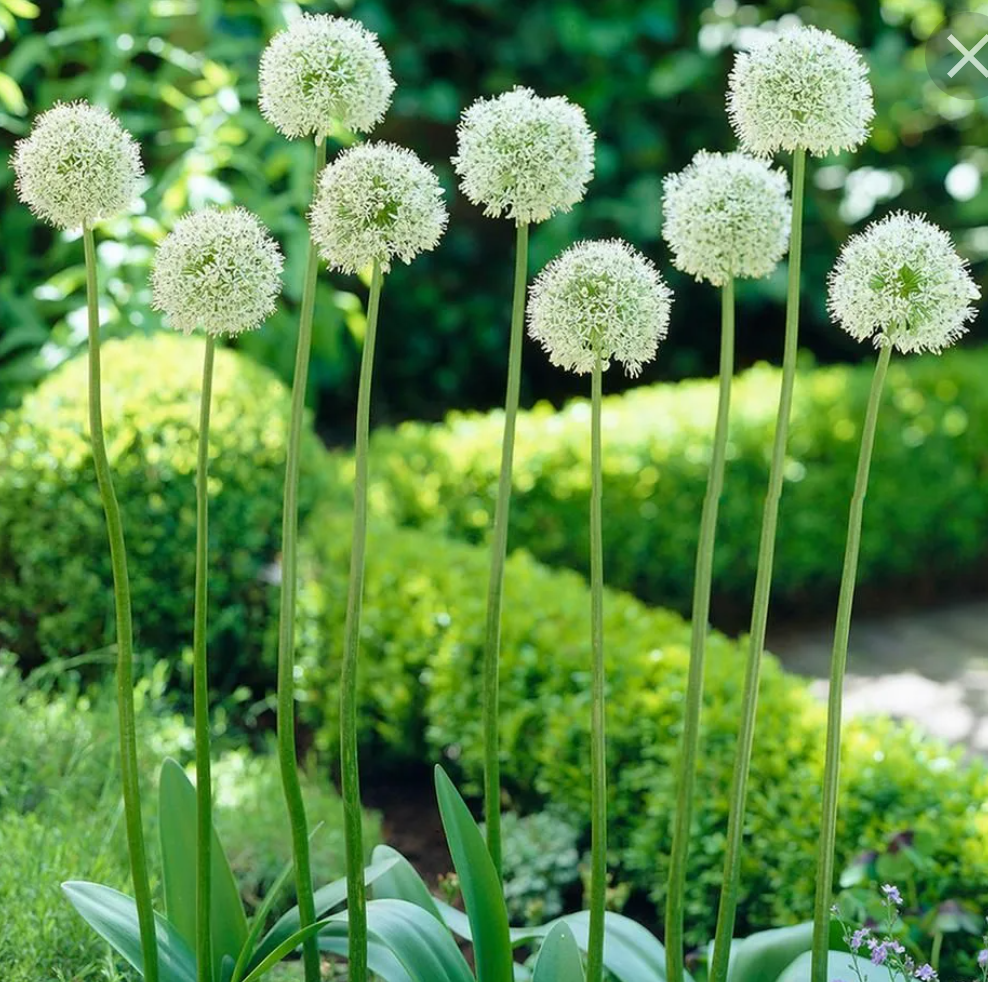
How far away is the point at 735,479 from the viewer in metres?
Result: 6.02

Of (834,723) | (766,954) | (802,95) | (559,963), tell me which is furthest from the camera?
(766,954)

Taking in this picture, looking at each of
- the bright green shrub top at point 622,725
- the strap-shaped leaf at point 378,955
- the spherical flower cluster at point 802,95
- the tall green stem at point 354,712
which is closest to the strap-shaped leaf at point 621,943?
the strap-shaped leaf at point 378,955

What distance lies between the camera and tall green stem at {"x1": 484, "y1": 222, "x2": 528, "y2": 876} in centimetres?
194

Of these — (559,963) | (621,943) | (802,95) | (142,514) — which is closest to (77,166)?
(802,95)

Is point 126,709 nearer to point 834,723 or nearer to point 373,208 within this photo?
point 373,208

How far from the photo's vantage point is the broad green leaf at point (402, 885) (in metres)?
2.28

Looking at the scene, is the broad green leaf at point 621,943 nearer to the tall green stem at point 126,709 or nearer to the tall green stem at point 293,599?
the tall green stem at point 293,599

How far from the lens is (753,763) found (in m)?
3.25

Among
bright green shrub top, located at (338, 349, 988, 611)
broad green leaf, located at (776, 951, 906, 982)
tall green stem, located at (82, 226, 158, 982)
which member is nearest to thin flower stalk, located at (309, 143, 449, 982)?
tall green stem, located at (82, 226, 158, 982)

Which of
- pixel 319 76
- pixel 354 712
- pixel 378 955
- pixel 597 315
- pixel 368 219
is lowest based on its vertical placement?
pixel 378 955

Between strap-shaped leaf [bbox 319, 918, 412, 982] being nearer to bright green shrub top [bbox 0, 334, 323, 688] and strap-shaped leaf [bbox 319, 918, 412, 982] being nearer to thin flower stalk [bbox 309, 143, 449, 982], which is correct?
thin flower stalk [bbox 309, 143, 449, 982]

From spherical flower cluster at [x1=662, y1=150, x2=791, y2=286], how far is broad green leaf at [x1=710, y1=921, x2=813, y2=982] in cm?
113

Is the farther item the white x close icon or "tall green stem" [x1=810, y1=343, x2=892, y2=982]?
the white x close icon

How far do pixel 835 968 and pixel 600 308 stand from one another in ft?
3.77
